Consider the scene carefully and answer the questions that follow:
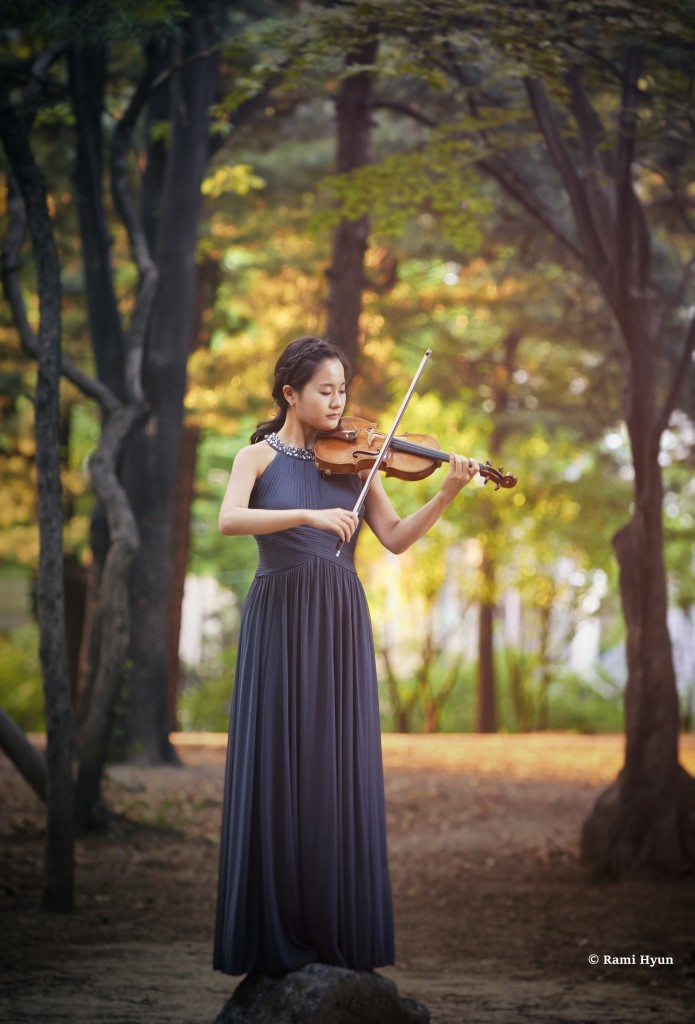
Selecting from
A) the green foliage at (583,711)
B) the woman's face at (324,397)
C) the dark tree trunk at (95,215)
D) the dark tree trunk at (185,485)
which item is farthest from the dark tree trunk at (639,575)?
the green foliage at (583,711)

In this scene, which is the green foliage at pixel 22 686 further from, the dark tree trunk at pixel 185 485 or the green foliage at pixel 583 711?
the green foliage at pixel 583 711

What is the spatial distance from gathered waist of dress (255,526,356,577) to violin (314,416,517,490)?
22 cm

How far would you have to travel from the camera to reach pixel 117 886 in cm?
746

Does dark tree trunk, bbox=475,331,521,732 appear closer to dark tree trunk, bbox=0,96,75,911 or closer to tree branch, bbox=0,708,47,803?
tree branch, bbox=0,708,47,803

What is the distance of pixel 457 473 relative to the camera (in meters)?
3.96

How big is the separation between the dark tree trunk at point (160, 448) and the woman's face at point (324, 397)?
705 cm

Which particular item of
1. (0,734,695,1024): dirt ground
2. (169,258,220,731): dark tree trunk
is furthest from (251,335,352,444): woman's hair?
(169,258,220,731): dark tree trunk

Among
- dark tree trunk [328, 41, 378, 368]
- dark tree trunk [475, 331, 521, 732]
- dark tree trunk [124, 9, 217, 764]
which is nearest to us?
dark tree trunk [328, 41, 378, 368]

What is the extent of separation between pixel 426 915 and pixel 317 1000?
3.32 metres

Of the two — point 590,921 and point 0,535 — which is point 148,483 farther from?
point 0,535

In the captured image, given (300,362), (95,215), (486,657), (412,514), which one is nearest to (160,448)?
(95,215)

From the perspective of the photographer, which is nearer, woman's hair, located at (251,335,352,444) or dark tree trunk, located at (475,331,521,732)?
woman's hair, located at (251,335,352,444)

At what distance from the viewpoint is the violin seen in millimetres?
4070

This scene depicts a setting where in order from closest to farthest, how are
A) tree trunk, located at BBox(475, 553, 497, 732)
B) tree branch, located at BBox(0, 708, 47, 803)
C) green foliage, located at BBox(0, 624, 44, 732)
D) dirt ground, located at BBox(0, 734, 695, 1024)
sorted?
dirt ground, located at BBox(0, 734, 695, 1024), tree branch, located at BBox(0, 708, 47, 803), green foliage, located at BBox(0, 624, 44, 732), tree trunk, located at BBox(475, 553, 497, 732)
